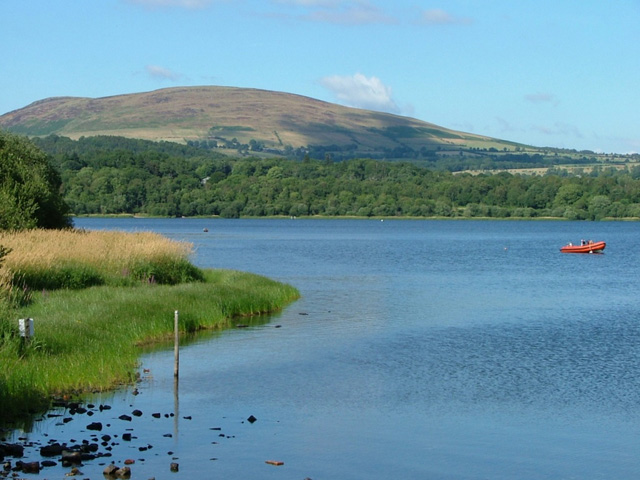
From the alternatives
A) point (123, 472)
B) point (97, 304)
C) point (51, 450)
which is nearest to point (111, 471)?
point (123, 472)

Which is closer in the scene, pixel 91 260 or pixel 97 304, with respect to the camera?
pixel 97 304

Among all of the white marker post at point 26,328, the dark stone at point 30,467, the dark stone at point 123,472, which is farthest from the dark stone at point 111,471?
the white marker post at point 26,328

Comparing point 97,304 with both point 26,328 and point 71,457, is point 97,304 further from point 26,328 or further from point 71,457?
point 71,457

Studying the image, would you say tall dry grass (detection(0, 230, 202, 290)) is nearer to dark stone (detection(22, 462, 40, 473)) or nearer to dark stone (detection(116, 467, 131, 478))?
dark stone (detection(22, 462, 40, 473))

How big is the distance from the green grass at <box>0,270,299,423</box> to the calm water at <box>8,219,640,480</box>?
3.71 ft

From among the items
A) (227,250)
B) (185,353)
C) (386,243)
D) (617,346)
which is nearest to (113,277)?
(185,353)

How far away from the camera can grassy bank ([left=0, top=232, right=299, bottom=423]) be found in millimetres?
21906

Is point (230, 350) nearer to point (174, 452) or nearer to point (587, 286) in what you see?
point (174, 452)

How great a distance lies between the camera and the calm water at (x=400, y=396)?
701 inches

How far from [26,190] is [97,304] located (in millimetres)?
22478

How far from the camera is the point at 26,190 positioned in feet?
167

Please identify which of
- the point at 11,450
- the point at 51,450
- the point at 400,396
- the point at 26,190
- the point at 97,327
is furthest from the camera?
the point at 26,190

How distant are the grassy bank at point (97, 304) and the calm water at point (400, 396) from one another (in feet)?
4.21

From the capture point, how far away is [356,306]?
141 feet
